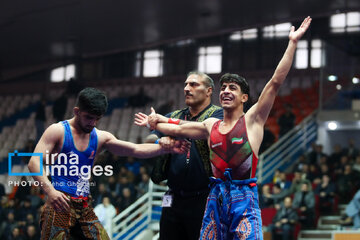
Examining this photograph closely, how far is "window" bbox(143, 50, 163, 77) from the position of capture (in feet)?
75.0

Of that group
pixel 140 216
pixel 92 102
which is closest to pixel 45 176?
pixel 92 102

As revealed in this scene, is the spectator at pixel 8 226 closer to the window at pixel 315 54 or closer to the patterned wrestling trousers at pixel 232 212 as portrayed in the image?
the patterned wrestling trousers at pixel 232 212

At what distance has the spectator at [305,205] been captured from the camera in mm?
12094

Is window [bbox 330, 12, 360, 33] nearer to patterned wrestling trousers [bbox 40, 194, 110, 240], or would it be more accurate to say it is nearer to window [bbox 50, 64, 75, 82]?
window [bbox 50, 64, 75, 82]

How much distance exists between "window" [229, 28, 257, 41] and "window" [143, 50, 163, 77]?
2.77 metres

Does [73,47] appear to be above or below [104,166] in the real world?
above

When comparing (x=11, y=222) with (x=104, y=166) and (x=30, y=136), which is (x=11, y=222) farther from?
(x=30, y=136)

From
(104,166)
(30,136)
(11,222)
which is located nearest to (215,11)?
(104,166)

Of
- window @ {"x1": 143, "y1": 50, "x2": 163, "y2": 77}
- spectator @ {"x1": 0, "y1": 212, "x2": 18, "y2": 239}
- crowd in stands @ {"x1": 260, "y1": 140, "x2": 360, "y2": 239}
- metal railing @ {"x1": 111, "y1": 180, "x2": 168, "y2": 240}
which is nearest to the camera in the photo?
metal railing @ {"x1": 111, "y1": 180, "x2": 168, "y2": 240}

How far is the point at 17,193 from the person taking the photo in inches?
583

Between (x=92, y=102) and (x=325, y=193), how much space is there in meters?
8.56

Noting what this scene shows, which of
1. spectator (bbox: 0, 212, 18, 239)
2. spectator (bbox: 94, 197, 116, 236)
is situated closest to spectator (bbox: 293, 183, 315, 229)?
spectator (bbox: 94, 197, 116, 236)

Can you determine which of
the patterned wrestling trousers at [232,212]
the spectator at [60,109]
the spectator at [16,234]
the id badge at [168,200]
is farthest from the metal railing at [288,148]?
the patterned wrestling trousers at [232,212]

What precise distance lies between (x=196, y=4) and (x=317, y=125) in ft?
15.6
